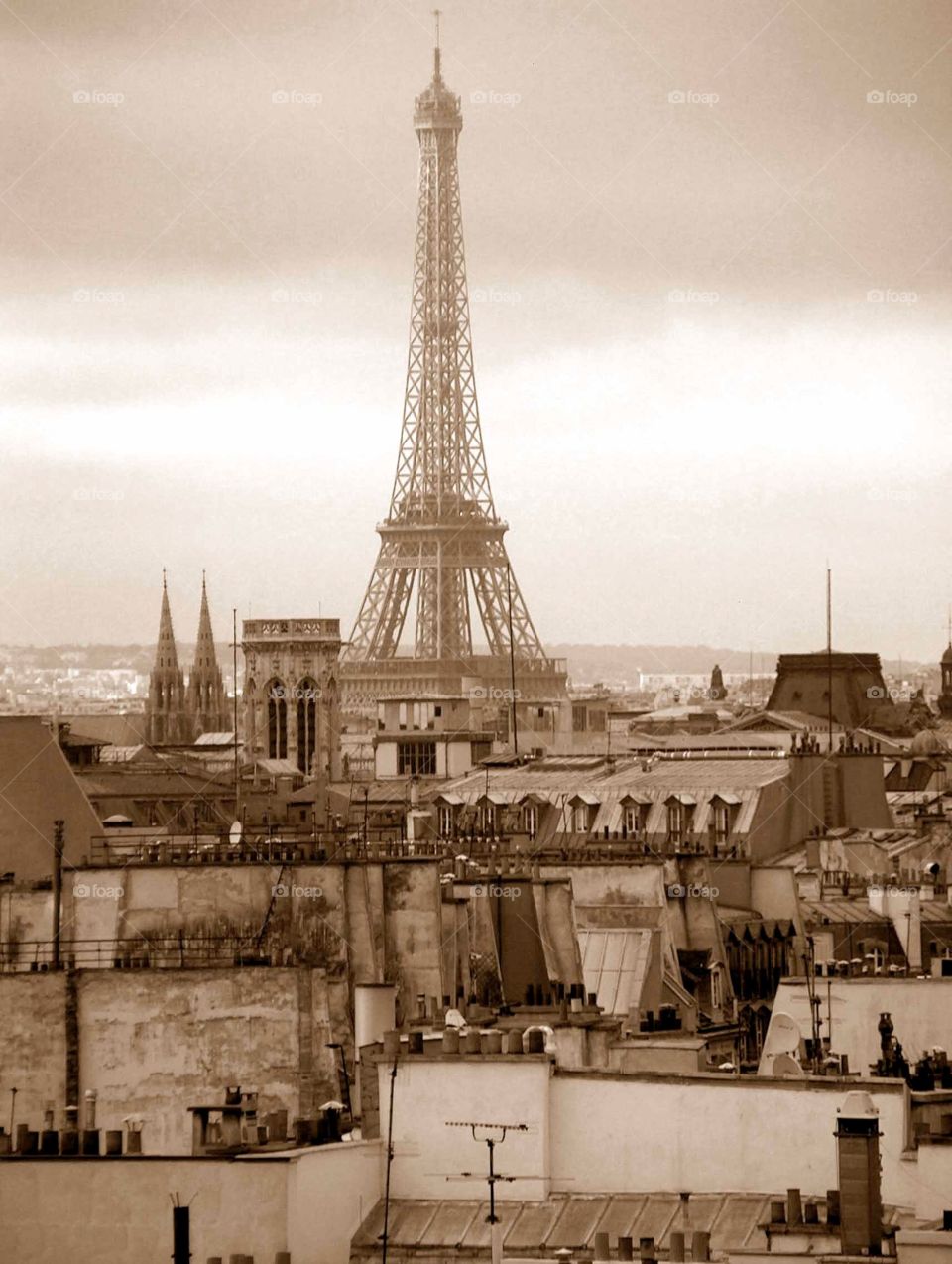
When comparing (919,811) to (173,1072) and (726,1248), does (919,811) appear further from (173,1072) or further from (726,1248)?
(726,1248)

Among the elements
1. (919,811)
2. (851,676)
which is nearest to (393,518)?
(851,676)

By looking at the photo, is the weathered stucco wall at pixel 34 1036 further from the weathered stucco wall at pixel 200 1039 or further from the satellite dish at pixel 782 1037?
the satellite dish at pixel 782 1037

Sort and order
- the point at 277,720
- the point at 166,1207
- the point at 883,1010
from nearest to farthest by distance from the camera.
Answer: the point at 166,1207
the point at 883,1010
the point at 277,720

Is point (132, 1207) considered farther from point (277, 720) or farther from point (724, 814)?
point (277, 720)

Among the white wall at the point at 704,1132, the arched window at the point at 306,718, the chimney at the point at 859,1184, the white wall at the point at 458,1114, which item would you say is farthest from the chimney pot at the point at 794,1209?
the arched window at the point at 306,718

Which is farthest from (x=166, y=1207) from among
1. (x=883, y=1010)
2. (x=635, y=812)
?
(x=635, y=812)

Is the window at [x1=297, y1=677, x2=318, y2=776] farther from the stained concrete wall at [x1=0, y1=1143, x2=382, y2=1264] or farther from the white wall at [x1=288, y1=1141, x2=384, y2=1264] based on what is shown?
the stained concrete wall at [x1=0, y1=1143, x2=382, y2=1264]
